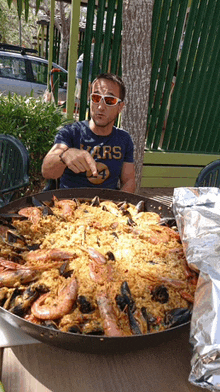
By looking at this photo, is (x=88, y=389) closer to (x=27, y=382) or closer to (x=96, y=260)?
(x=27, y=382)

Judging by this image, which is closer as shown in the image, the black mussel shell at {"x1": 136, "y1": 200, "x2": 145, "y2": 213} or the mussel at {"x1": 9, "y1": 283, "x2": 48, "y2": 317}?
the mussel at {"x1": 9, "y1": 283, "x2": 48, "y2": 317}

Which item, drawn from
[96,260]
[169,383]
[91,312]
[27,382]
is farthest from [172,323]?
[27,382]

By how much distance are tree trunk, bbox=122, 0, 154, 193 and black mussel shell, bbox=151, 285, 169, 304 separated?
357cm

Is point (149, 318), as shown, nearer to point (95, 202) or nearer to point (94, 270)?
point (94, 270)

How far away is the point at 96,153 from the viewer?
2.98 metres

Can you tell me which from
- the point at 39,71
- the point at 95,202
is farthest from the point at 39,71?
the point at 95,202

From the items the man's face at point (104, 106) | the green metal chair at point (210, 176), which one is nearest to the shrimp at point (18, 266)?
the man's face at point (104, 106)

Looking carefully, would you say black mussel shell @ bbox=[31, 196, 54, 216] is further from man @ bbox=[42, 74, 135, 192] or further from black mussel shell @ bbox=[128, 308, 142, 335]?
black mussel shell @ bbox=[128, 308, 142, 335]

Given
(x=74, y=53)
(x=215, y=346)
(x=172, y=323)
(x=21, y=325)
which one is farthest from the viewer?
(x=74, y=53)

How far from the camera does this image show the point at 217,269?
1300 mm

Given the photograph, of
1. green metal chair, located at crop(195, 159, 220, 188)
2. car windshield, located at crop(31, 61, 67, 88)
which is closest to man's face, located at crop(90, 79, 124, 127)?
green metal chair, located at crop(195, 159, 220, 188)

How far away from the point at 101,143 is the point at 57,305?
79.1 inches

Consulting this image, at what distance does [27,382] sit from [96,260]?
2.06ft

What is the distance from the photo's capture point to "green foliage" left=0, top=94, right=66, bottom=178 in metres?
4.05
